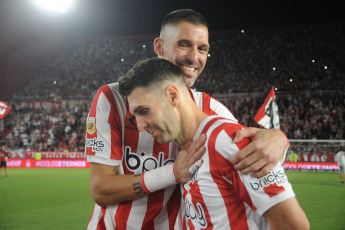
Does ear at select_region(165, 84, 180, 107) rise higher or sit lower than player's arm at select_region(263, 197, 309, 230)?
higher

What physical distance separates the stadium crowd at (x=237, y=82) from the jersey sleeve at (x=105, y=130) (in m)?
22.3

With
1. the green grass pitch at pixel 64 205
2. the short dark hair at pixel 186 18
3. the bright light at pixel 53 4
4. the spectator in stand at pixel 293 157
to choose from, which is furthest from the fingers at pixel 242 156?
the spectator in stand at pixel 293 157

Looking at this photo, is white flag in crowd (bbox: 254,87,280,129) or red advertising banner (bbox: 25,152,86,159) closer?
white flag in crowd (bbox: 254,87,280,129)

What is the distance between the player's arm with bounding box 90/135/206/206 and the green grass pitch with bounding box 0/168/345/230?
5.15 m

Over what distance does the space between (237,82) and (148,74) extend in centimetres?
2526

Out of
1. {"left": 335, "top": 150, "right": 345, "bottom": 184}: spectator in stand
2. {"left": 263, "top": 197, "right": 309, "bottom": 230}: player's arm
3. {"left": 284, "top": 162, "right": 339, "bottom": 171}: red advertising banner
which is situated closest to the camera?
{"left": 263, "top": 197, "right": 309, "bottom": 230}: player's arm

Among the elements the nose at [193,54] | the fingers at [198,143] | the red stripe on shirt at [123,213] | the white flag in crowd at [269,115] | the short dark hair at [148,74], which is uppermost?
the white flag in crowd at [269,115]

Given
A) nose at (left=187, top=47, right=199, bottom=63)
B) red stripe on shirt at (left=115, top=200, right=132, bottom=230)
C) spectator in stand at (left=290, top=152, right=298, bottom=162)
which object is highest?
nose at (left=187, top=47, right=199, bottom=63)

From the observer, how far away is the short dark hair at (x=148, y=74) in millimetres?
1889

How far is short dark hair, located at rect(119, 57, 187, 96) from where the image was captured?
6.20 feet

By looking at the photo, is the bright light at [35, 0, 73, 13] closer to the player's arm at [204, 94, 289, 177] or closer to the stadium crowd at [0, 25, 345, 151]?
the stadium crowd at [0, 25, 345, 151]

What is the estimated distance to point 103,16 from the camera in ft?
89.4

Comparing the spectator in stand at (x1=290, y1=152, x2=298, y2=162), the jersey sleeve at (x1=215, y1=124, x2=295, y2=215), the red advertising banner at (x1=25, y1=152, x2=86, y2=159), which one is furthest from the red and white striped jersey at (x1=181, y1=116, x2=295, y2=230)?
the red advertising banner at (x1=25, y1=152, x2=86, y2=159)

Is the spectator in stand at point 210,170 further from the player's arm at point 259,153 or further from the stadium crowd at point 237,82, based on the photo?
the stadium crowd at point 237,82
